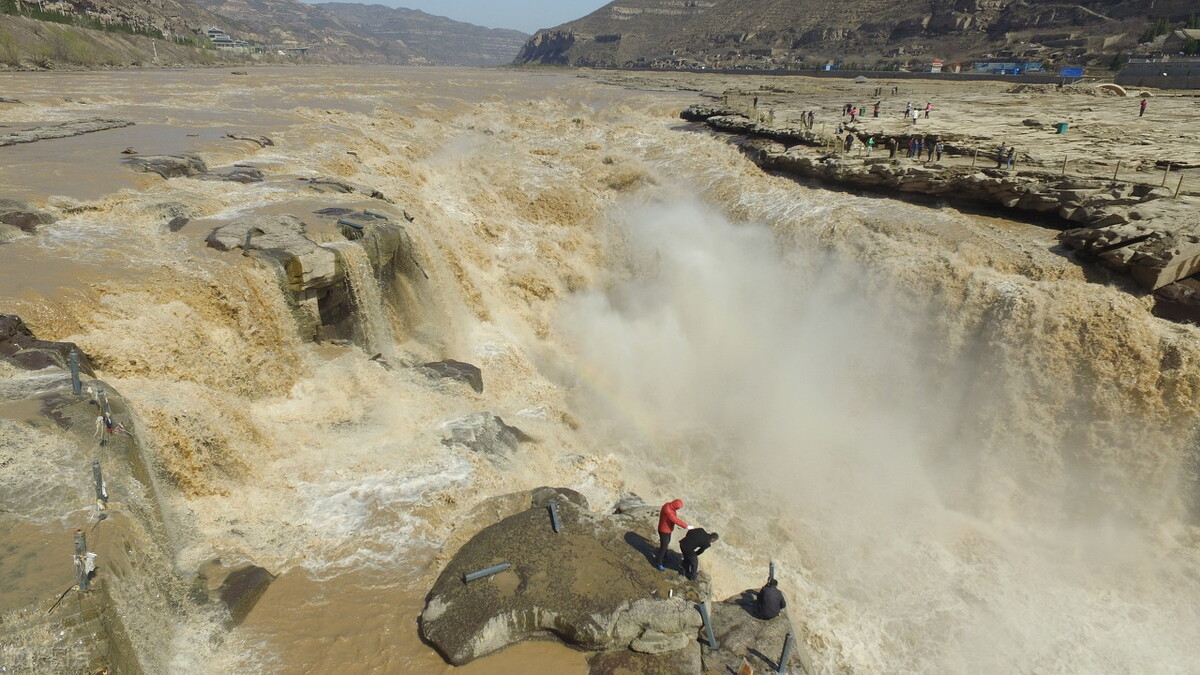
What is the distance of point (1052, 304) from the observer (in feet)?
38.1

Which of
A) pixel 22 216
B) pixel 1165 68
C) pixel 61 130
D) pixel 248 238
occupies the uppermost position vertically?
pixel 1165 68

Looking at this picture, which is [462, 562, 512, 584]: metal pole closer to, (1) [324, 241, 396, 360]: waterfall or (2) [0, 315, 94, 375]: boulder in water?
(2) [0, 315, 94, 375]: boulder in water

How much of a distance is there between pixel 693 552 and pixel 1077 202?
13.6 m

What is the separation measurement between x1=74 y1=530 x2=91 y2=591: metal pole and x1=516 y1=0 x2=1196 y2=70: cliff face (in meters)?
74.2

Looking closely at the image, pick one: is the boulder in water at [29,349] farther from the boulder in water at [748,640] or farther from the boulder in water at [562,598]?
the boulder in water at [748,640]

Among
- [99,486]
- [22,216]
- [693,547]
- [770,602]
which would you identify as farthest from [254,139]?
[770,602]

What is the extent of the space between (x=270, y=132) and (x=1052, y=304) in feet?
81.1

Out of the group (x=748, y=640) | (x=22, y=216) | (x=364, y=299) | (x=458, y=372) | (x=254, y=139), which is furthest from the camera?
(x=254, y=139)

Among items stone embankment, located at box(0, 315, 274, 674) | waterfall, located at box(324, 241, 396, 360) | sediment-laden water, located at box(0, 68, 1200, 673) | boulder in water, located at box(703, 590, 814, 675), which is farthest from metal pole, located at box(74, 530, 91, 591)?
waterfall, located at box(324, 241, 396, 360)

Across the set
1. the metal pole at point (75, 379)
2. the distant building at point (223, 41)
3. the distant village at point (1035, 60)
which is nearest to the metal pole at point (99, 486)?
the metal pole at point (75, 379)

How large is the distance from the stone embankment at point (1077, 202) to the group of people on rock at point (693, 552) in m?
9.68

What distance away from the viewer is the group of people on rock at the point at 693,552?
7.26 meters

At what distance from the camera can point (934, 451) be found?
1238 centimetres

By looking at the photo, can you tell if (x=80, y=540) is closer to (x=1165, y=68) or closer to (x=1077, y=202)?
(x=1077, y=202)
